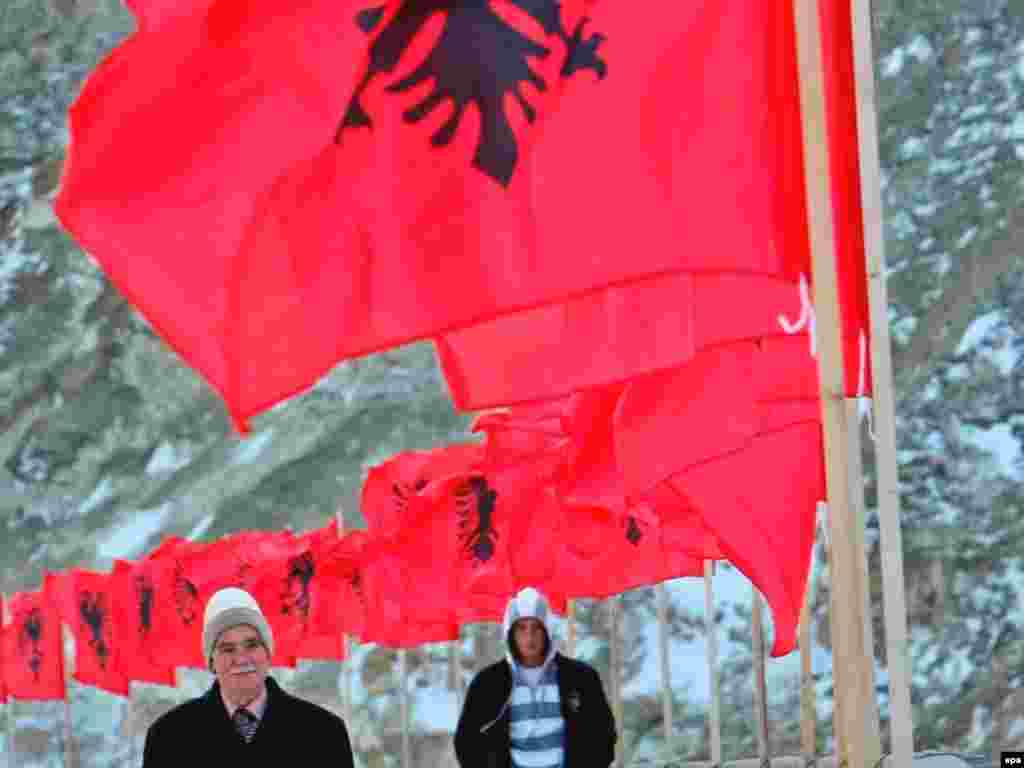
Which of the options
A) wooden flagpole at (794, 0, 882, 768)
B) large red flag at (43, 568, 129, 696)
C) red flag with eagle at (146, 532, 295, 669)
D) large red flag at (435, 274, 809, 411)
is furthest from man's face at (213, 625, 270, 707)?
large red flag at (43, 568, 129, 696)

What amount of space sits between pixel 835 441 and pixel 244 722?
1430 millimetres

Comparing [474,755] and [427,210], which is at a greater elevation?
[427,210]

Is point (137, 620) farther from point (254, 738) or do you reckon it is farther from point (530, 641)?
point (254, 738)

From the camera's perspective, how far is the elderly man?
5090 mm

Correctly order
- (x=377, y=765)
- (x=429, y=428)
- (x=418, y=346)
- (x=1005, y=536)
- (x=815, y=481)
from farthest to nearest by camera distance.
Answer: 1. (x=418, y=346)
2. (x=429, y=428)
3. (x=377, y=765)
4. (x=1005, y=536)
5. (x=815, y=481)

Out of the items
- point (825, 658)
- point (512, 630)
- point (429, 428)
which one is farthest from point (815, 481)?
point (429, 428)

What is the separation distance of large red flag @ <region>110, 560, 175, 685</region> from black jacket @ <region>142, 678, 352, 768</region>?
15177 millimetres

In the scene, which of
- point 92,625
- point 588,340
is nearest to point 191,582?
point 92,625

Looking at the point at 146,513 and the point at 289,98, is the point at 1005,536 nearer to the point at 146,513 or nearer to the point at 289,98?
the point at 146,513

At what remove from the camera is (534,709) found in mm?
7492

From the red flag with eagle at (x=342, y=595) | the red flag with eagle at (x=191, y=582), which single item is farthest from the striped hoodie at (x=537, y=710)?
the red flag with eagle at (x=191, y=582)

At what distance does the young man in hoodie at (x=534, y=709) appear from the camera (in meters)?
7.45

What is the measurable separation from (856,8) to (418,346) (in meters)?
33.2

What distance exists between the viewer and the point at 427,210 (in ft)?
19.3
